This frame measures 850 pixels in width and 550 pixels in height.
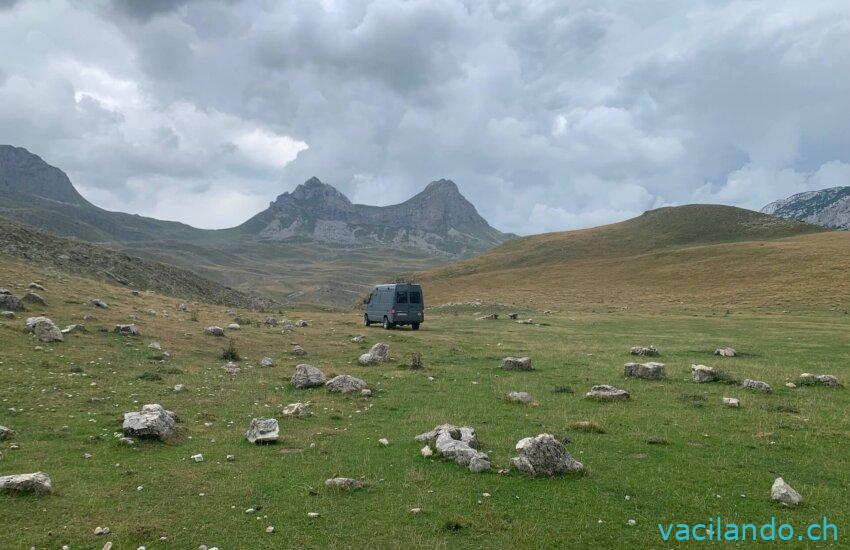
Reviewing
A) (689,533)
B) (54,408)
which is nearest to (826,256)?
(689,533)

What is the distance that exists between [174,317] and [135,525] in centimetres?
3092

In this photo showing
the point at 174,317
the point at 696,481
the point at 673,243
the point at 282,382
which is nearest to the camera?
the point at 696,481

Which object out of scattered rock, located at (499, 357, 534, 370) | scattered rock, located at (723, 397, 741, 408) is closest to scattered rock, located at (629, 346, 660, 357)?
scattered rock, located at (499, 357, 534, 370)

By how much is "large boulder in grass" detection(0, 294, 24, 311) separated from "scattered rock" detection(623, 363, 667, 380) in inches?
1225

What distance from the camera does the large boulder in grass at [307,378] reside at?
19.6m

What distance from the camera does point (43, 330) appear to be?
21.7 meters

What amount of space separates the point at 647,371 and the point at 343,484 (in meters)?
16.5

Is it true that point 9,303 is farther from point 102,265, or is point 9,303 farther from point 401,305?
point 102,265

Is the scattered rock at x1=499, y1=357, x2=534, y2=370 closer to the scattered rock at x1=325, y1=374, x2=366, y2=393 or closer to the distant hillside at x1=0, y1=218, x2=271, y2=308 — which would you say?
the scattered rock at x1=325, y1=374, x2=366, y2=393

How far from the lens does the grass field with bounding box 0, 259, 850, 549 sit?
8367mm

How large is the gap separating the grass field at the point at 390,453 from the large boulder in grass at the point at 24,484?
0.56 feet

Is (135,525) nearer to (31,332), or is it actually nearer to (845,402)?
(31,332)

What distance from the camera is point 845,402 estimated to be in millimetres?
17109

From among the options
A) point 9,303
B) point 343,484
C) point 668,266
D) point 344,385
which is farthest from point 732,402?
Result: point 668,266
